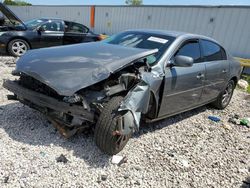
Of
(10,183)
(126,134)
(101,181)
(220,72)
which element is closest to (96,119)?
(126,134)

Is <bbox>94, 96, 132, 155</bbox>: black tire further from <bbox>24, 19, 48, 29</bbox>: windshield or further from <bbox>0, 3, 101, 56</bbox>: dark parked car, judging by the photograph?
<bbox>24, 19, 48, 29</bbox>: windshield

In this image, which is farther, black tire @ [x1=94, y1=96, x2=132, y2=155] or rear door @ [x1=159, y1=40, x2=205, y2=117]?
rear door @ [x1=159, y1=40, x2=205, y2=117]

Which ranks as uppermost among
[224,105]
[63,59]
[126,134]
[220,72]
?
[63,59]

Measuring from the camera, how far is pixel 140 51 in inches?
121

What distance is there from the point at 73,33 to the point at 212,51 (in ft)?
19.2

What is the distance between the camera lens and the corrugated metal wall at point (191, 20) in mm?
9156

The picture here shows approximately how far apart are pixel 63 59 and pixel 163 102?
4.98 ft

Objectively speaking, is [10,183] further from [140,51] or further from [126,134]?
[140,51]

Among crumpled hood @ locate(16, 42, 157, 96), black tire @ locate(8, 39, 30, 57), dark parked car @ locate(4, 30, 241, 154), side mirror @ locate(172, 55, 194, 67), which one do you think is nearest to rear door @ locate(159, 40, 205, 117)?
dark parked car @ locate(4, 30, 241, 154)

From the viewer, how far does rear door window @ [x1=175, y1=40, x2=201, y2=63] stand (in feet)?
12.1

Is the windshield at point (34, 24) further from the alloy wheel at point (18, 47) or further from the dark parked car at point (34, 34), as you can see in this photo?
the alloy wheel at point (18, 47)

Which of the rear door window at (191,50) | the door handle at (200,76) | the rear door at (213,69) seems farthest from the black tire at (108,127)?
the rear door at (213,69)

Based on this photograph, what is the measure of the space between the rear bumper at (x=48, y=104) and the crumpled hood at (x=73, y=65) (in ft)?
0.66

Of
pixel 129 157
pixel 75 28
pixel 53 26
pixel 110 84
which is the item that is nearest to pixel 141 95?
pixel 110 84
